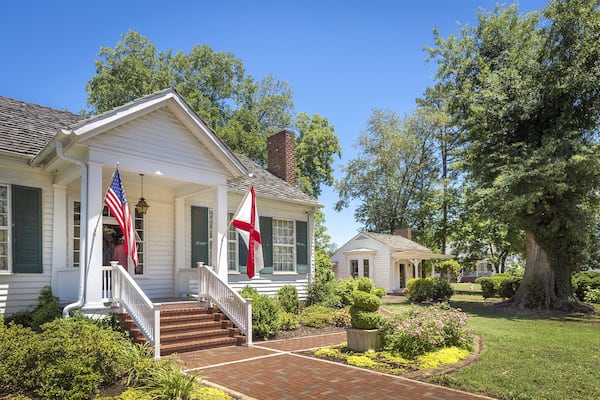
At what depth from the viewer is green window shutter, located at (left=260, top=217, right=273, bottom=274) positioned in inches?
575

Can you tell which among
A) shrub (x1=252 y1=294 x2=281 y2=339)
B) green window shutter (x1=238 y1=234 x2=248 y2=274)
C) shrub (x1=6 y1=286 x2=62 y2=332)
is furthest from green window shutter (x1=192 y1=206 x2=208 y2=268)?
shrub (x1=6 y1=286 x2=62 y2=332)

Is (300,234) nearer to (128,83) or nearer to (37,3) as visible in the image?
(37,3)

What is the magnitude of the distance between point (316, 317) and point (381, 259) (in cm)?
1881

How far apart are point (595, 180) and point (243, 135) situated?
1990cm

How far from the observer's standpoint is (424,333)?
27.2ft

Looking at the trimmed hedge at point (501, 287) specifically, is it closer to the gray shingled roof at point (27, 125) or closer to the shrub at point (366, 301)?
the shrub at point (366, 301)

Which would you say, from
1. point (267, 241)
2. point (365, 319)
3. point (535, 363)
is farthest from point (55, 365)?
point (267, 241)

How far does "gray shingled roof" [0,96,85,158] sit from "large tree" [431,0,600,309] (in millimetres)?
15338

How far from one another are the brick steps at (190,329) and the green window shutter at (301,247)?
5.41 metres

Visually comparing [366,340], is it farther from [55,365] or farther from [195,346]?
[55,365]

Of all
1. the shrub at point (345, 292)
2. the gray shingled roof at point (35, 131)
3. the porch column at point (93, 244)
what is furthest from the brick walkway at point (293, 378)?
the shrub at point (345, 292)

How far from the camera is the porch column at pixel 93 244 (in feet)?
29.2

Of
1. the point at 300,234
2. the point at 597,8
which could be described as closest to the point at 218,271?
the point at 300,234

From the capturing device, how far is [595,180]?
16.1 meters
